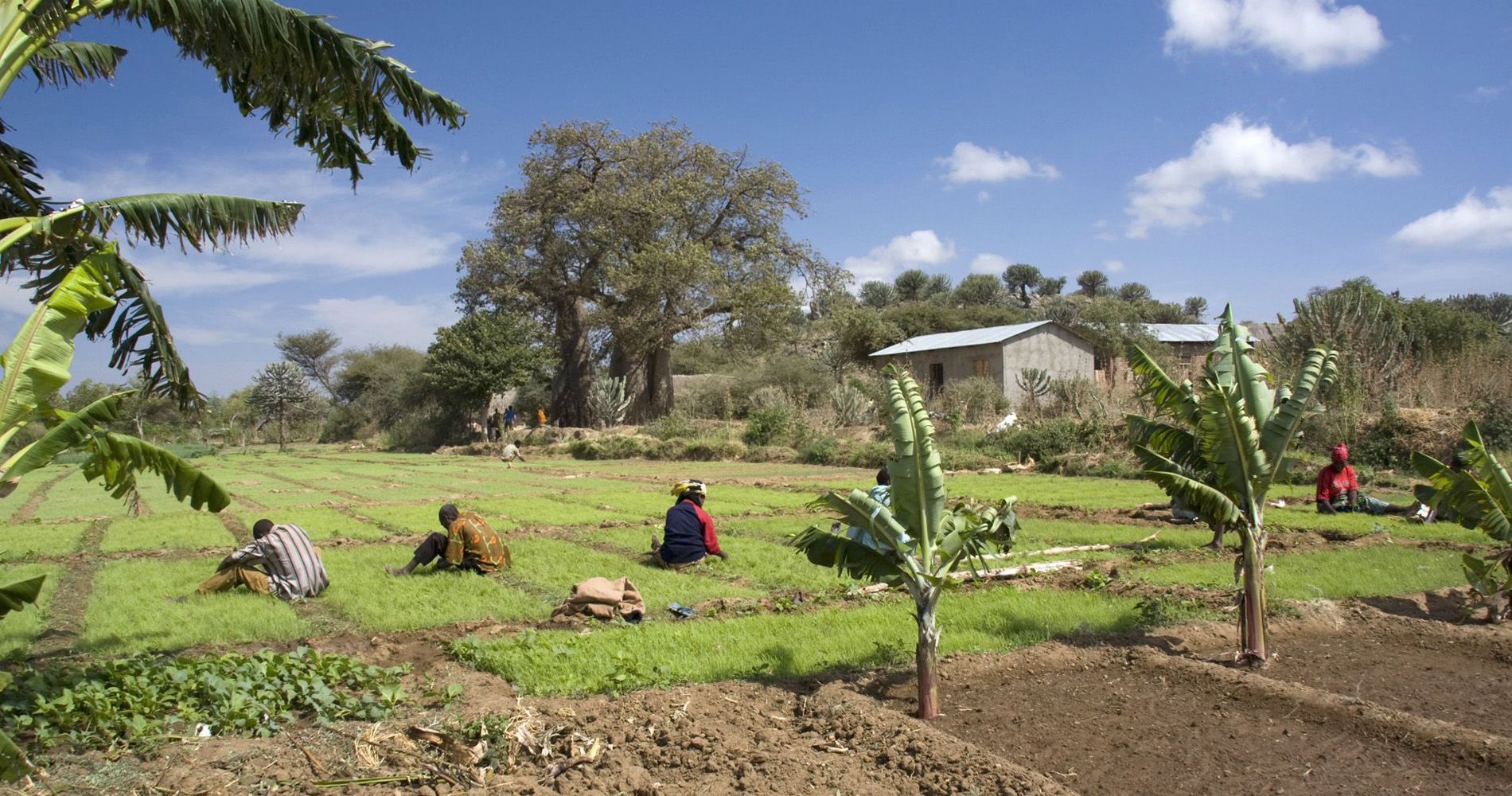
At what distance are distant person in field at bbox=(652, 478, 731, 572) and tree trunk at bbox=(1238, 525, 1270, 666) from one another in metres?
6.28

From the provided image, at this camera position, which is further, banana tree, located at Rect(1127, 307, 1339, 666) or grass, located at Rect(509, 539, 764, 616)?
grass, located at Rect(509, 539, 764, 616)

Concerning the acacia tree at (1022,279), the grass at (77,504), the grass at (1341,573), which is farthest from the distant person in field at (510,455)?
the acacia tree at (1022,279)

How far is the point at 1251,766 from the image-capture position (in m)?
5.29

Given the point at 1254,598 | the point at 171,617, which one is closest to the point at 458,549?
the point at 171,617

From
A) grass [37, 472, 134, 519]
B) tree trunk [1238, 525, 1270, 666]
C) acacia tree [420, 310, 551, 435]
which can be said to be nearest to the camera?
tree trunk [1238, 525, 1270, 666]

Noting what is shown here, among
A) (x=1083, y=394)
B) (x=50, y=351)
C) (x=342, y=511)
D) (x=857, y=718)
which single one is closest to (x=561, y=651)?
(x=857, y=718)

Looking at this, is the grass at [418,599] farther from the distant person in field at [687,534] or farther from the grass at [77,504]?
the grass at [77,504]

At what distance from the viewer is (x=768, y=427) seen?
33812 millimetres

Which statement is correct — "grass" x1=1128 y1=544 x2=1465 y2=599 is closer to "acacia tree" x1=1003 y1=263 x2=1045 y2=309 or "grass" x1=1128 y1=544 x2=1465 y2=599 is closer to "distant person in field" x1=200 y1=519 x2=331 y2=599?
"distant person in field" x1=200 y1=519 x2=331 y2=599

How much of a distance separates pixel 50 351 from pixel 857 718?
5.19 m

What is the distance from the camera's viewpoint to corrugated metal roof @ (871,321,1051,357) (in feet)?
128

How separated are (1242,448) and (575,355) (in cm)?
4297

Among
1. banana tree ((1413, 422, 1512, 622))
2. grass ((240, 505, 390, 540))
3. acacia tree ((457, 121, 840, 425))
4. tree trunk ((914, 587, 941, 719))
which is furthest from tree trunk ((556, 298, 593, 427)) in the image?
tree trunk ((914, 587, 941, 719))

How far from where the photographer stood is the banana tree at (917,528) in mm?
5930
